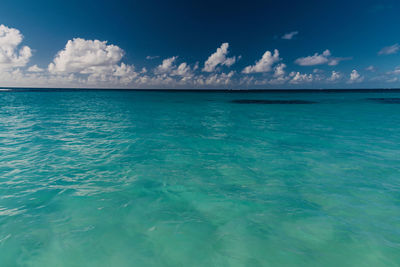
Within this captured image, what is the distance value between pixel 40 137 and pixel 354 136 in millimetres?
23171

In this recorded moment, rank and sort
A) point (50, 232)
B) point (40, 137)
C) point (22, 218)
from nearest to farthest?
point (50, 232), point (22, 218), point (40, 137)

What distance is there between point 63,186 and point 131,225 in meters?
3.73

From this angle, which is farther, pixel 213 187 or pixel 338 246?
pixel 213 187

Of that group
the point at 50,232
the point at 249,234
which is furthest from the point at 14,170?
the point at 249,234

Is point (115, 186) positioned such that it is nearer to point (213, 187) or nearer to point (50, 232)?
point (50, 232)

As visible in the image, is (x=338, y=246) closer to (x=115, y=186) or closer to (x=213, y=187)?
(x=213, y=187)

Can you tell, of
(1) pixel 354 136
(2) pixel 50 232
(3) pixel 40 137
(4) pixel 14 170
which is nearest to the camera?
(2) pixel 50 232

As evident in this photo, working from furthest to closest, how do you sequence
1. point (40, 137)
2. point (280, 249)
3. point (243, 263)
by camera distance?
point (40, 137)
point (280, 249)
point (243, 263)

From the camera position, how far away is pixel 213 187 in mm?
7090

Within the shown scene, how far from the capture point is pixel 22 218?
17.3 feet

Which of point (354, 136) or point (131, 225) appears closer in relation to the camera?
point (131, 225)

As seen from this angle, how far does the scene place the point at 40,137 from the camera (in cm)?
1382

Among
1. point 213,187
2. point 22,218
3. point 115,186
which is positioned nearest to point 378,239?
point 213,187

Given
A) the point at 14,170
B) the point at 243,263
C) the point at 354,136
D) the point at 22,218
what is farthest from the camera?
the point at 354,136
